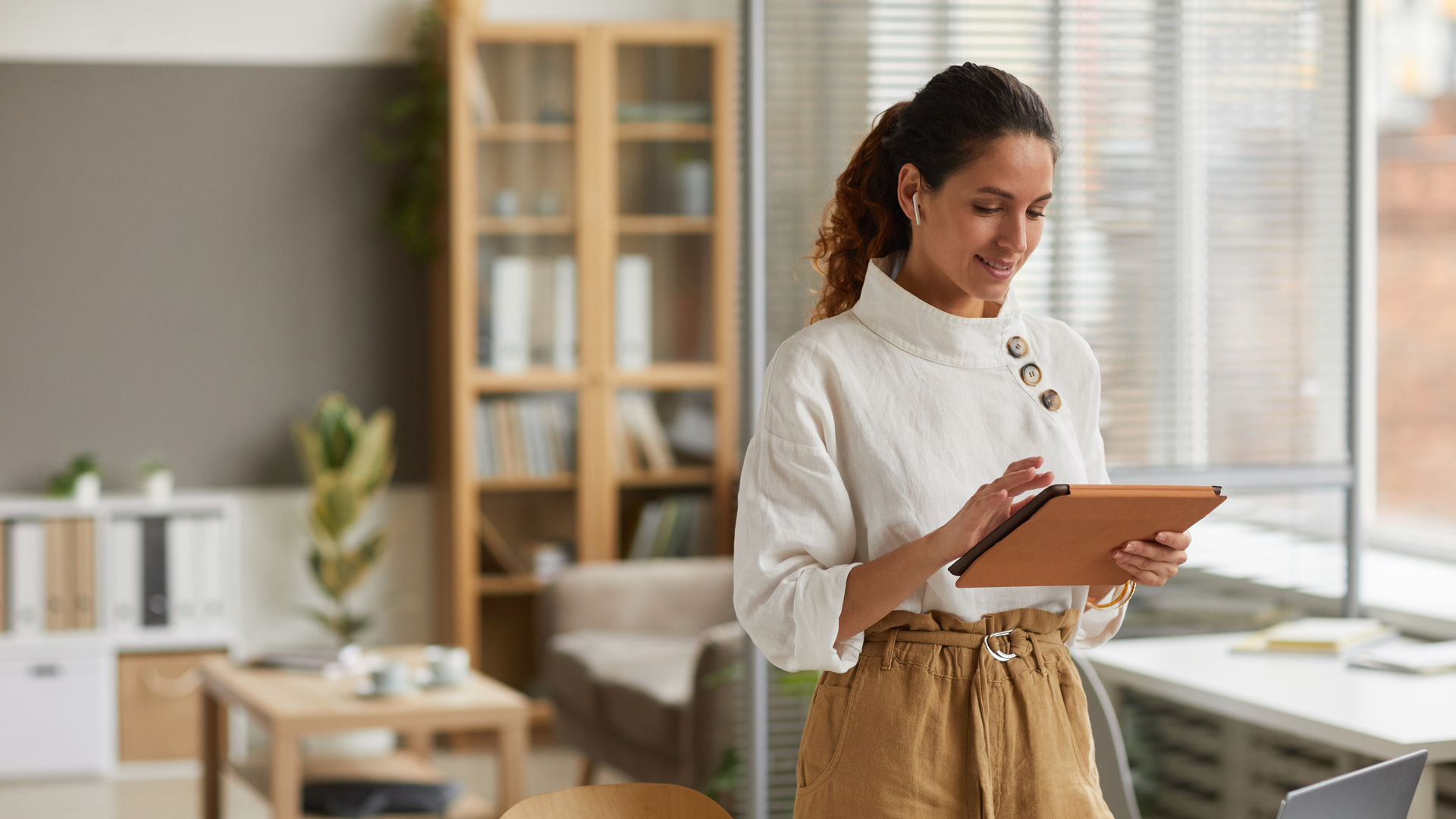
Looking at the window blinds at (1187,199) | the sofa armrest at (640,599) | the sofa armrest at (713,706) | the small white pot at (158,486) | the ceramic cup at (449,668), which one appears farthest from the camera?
the small white pot at (158,486)

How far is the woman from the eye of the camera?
50.0 inches

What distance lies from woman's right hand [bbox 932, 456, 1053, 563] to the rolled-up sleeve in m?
0.11

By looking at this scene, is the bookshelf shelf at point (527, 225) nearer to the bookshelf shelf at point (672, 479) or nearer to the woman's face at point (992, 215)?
the bookshelf shelf at point (672, 479)

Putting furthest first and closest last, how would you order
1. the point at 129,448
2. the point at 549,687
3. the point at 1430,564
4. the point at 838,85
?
1. the point at 129,448
2. the point at 549,687
3. the point at 1430,564
4. the point at 838,85

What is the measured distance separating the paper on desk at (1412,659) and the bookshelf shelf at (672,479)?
8.71 feet

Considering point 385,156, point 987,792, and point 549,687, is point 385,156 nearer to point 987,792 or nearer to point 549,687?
point 549,687

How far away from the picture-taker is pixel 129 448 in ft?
15.5

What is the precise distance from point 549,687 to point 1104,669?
85.2 inches

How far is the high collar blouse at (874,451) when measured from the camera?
127 centimetres

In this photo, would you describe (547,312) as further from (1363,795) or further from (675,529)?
(1363,795)

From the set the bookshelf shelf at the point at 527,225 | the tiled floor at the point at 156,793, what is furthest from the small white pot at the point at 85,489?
the bookshelf shelf at the point at 527,225

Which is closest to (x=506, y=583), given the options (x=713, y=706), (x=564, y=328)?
(x=564, y=328)

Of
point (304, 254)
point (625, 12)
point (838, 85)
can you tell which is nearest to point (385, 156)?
point (304, 254)

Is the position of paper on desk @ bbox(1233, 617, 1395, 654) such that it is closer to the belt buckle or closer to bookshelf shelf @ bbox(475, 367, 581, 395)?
the belt buckle
